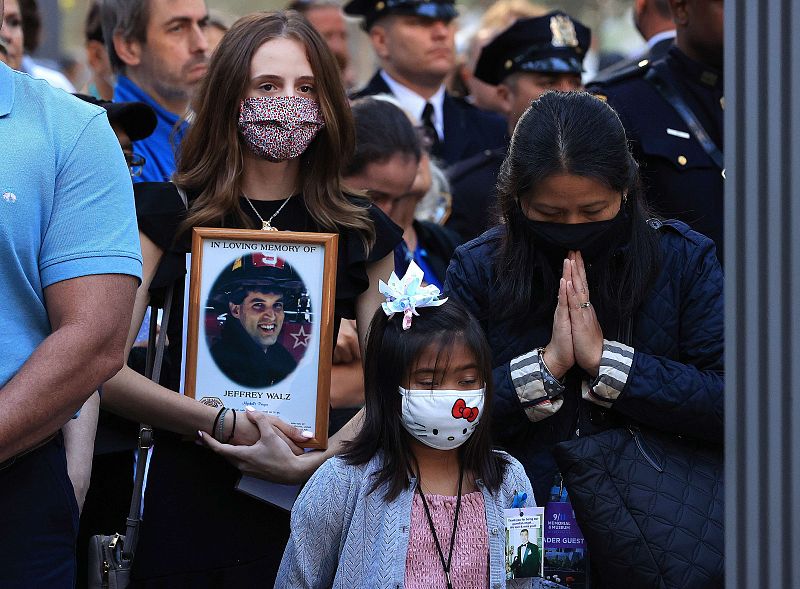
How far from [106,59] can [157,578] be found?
3.41 meters

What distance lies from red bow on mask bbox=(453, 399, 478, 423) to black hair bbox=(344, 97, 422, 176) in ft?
5.93

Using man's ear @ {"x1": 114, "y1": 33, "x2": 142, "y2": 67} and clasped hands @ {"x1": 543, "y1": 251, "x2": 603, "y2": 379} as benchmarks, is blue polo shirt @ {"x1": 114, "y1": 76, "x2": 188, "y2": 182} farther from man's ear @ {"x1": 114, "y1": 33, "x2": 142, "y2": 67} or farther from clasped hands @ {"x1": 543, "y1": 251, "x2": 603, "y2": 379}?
clasped hands @ {"x1": 543, "y1": 251, "x2": 603, "y2": 379}

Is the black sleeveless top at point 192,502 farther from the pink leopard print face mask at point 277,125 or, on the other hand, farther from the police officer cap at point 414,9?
the police officer cap at point 414,9

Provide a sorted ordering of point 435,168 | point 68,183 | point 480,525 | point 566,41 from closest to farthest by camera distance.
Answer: point 68,183
point 480,525
point 435,168
point 566,41

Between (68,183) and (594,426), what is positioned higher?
(68,183)

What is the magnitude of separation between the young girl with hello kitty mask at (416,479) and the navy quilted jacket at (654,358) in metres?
0.11

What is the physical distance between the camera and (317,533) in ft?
11.5

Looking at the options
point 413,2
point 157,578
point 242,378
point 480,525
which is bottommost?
point 157,578

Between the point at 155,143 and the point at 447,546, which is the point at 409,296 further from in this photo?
the point at 155,143

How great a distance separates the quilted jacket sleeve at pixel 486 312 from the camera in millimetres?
3562

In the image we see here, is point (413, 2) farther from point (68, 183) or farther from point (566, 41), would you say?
point (68, 183)

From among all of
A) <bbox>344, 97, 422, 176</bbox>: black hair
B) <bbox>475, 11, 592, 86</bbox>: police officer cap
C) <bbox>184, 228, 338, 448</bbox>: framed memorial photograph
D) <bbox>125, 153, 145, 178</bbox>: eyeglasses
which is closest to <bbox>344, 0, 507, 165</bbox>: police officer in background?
<bbox>475, 11, 592, 86</bbox>: police officer cap

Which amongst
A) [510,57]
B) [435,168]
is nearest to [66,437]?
[435,168]

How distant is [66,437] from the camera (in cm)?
377
